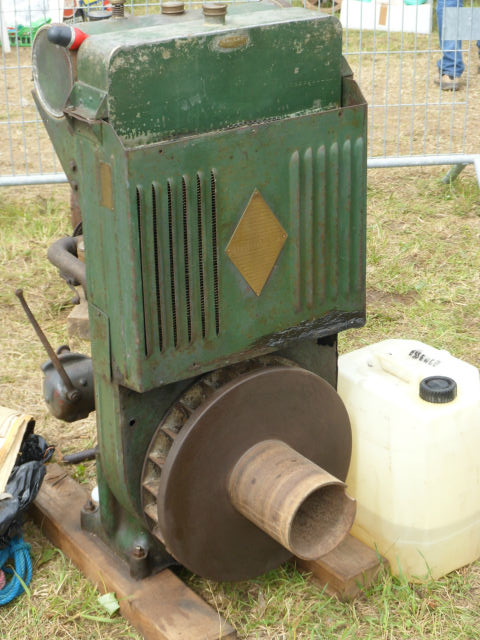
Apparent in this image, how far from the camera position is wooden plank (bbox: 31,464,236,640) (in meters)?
2.15

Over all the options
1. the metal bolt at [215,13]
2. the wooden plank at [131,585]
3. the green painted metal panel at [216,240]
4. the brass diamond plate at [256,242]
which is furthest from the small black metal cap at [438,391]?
the metal bolt at [215,13]

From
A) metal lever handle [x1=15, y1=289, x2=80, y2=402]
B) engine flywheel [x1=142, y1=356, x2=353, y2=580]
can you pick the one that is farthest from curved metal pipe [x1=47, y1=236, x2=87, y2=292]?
engine flywheel [x1=142, y1=356, x2=353, y2=580]

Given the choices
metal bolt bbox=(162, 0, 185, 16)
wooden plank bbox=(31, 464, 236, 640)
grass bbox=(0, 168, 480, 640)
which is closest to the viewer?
metal bolt bbox=(162, 0, 185, 16)

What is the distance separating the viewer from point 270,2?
2.21 m

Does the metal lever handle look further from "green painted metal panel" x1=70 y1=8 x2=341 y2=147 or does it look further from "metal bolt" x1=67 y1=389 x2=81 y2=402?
"green painted metal panel" x1=70 y1=8 x2=341 y2=147

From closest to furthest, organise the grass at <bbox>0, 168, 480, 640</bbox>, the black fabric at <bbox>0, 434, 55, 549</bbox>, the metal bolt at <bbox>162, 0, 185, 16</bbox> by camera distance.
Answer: the metal bolt at <bbox>162, 0, 185, 16</bbox> < the grass at <bbox>0, 168, 480, 640</bbox> < the black fabric at <bbox>0, 434, 55, 549</bbox>

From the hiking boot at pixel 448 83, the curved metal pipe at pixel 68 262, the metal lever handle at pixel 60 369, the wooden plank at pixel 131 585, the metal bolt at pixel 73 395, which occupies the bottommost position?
the wooden plank at pixel 131 585

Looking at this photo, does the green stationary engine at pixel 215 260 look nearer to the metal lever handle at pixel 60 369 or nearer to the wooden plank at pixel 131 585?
the wooden plank at pixel 131 585

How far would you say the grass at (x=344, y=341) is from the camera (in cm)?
228

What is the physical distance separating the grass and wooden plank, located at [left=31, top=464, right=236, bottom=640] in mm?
48

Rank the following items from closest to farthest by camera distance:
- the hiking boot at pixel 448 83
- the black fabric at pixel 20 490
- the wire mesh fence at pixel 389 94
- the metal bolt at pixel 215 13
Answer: the metal bolt at pixel 215 13 → the black fabric at pixel 20 490 → the wire mesh fence at pixel 389 94 → the hiking boot at pixel 448 83

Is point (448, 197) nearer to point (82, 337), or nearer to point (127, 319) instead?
point (82, 337)

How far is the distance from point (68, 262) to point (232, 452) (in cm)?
59

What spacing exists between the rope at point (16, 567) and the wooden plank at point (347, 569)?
70 centimetres
